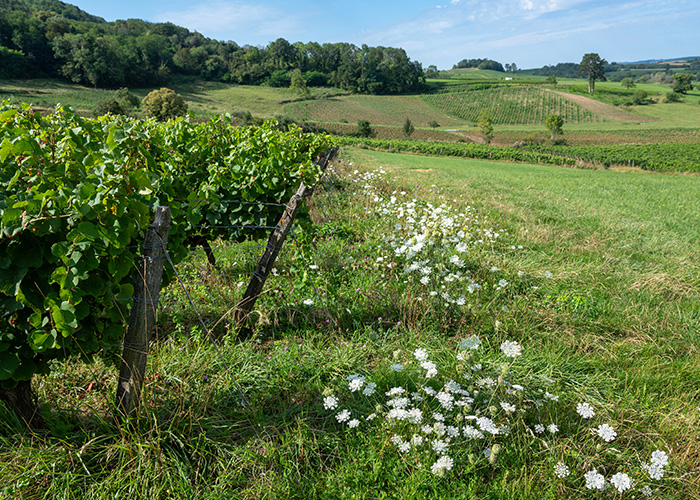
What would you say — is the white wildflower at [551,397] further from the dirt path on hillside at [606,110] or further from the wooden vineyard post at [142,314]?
the dirt path on hillside at [606,110]

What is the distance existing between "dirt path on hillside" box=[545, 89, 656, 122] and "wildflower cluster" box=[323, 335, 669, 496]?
4026 inches

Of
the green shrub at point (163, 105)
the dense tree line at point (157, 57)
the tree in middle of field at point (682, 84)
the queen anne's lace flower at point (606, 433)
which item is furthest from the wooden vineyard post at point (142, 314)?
the tree in middle of field at point (682, 84)

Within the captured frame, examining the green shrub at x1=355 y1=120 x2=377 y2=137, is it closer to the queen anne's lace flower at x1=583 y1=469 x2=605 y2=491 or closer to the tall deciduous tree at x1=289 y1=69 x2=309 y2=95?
the tall deciduous tree at x1=289 y1=69 x2=309 y2=95

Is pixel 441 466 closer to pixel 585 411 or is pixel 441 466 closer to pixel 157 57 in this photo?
pixel 585 411

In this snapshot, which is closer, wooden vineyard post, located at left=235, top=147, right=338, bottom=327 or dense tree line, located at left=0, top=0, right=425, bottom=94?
wooden vineyard post, located at left=235, top=147, right=338, bottom=327

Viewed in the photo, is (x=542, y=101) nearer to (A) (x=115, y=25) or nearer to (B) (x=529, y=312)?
(B) (x=529, y=312)

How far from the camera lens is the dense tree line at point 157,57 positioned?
81312 mm

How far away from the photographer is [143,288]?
247 centimetres

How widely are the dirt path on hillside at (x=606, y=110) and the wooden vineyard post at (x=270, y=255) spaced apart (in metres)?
102

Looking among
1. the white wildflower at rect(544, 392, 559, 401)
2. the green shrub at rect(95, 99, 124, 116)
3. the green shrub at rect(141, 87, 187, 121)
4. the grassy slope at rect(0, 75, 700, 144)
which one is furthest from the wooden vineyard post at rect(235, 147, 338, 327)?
the grassy slope at rect(0, 75, 700, 144)

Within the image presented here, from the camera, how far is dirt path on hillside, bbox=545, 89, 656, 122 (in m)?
82.8

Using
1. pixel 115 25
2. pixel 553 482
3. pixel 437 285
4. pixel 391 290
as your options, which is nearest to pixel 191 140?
pixel 391 290

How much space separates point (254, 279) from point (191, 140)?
277 centimetres

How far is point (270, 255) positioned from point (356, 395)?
1.64 metres
